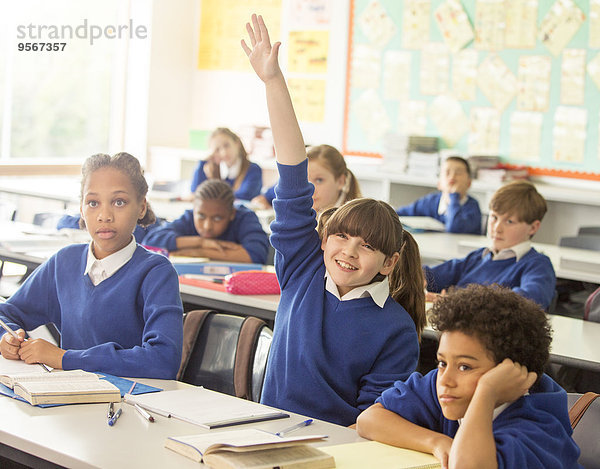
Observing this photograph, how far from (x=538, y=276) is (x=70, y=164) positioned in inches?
187

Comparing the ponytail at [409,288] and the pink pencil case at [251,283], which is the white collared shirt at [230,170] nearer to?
the pink pencil case at [251,283]

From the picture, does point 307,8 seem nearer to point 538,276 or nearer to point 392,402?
point 538,276

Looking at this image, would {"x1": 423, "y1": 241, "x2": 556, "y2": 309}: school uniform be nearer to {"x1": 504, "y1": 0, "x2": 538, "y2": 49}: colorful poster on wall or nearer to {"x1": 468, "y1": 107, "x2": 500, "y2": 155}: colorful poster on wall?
{"x1": 468, "y1": 107, "x2": 500, "y2": 155}: colorful poster on wall

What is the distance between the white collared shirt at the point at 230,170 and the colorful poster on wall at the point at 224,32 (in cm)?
174

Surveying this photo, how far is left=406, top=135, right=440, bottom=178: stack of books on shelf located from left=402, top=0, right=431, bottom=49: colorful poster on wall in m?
0.78

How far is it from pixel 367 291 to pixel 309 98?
5.12m

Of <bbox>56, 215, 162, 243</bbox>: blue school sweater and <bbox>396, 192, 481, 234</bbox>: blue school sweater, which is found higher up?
<bbox>396, 192, 481, 234</bbox>: blue school sweater

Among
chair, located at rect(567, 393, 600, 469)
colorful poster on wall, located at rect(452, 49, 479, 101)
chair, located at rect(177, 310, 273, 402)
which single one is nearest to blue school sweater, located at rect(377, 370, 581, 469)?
chair, located at rect(567, 393, 600, 469)

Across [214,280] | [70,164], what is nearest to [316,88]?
[70,164]

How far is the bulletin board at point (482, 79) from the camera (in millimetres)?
5602

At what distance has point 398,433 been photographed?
1.54m

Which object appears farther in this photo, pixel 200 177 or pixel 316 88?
pixel 316 88

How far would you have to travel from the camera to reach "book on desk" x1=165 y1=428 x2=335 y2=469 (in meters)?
1.33

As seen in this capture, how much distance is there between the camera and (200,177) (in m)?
6.00
